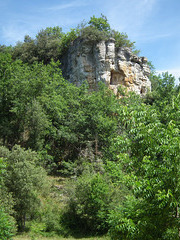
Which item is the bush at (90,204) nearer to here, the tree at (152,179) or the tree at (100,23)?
the tree at (152,179)

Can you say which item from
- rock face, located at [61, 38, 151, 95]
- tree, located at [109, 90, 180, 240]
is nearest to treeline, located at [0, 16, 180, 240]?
tree, located at [109, 90, 180, 240]

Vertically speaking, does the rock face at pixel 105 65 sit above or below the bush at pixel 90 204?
above

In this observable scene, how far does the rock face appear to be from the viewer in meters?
35.2

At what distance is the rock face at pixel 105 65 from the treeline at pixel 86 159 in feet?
7.65

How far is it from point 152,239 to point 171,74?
27788mm

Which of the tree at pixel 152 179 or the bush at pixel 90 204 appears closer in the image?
the tree at pixel 152 179

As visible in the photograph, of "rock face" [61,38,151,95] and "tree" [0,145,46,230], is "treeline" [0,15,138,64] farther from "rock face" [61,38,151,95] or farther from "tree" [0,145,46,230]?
"tree" [0,145,46,230]

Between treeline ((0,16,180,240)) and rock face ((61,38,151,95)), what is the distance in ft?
7.65

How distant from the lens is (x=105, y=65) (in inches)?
1383

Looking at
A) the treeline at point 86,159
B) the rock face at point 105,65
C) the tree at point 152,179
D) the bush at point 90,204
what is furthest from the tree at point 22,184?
the rock face at point 105,65

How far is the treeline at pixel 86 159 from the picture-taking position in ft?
26.4

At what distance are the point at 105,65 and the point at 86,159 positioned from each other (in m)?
15.2

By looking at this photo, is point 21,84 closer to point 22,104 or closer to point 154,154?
point 22,104

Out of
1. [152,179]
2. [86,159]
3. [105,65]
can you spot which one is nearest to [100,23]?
[105,65]
